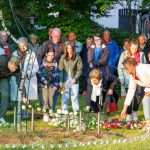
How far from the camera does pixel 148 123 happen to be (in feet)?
43.7

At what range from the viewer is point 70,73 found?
15852 millimetres

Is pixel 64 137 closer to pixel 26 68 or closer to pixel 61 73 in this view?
pixel 26 68

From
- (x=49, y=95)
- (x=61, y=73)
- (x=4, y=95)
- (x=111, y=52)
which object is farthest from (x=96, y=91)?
(x=111, y=52)

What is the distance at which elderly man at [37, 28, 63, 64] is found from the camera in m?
15.9

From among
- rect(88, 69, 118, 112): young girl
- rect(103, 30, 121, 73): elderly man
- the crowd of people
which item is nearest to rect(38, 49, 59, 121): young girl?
the crowd of people

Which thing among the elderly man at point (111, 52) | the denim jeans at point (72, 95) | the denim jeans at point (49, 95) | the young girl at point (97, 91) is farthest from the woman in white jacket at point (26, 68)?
the elderly man at point (111, 52)

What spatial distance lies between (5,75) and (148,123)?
10.4 ft

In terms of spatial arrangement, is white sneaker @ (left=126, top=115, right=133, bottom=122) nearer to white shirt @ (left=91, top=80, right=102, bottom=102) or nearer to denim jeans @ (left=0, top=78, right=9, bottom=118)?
white shirt @ (left=91, top=80, right=102, bottom=102)

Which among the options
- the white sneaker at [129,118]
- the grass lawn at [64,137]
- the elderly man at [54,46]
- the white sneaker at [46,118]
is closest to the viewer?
the grass lawn at [64,137]

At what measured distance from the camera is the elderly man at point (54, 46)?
15906 mm

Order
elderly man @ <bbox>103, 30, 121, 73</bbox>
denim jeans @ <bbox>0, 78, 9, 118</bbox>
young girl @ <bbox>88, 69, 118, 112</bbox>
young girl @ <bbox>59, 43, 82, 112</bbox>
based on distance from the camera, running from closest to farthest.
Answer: denim jeans @ <bbox>0, 78, 9, 118</bbox>, young girl @ <bbox>88, 69, 118, 112</bbox>, young girl @ <bbox>59, 43, 82, 112</bbox>, elderly man @ <bbox>103, 30, 121, 73</bbox>

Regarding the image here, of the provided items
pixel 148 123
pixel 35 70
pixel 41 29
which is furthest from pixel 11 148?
pixel 41 29

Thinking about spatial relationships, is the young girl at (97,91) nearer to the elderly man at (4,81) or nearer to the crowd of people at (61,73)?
the crowd of people at (61,73)

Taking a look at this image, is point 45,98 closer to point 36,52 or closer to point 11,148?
point 36,52
